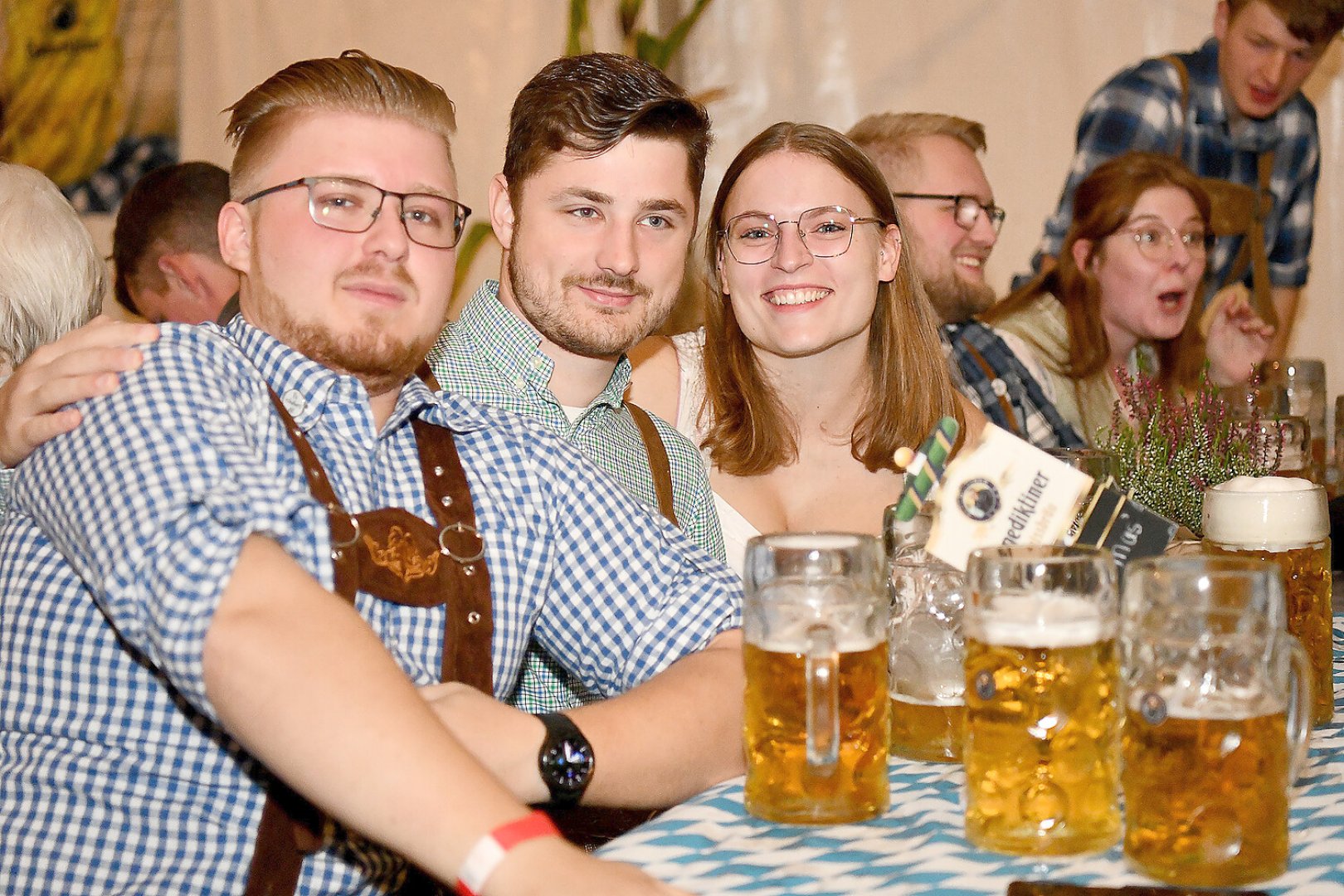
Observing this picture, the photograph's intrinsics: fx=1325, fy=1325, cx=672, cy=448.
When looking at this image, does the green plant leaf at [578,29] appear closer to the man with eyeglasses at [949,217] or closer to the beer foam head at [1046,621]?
the man with eyeglasses at [949,217]

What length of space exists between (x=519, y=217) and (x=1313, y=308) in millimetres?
3548

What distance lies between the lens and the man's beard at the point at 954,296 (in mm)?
3471

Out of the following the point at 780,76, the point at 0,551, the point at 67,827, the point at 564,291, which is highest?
the point at 780,76

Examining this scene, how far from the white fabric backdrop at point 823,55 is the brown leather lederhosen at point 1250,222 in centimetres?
51

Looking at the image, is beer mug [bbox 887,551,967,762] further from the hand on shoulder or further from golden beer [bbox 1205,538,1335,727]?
the hand on shoulder

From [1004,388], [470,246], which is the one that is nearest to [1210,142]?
[1004,388]

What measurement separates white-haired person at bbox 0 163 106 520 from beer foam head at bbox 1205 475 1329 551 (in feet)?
5.51

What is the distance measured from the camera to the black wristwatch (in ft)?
3.58

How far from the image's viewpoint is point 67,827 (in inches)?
44.8

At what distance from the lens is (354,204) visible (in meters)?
1.40

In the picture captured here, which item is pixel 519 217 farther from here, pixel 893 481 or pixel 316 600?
pixel 316 600

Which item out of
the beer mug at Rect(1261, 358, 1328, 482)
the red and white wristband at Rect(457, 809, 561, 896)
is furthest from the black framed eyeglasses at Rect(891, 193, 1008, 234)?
the red and white wristband at Rect(457, 809, 561, 896)

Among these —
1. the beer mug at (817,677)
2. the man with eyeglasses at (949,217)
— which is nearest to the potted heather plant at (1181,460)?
the beer mug at (817,677)

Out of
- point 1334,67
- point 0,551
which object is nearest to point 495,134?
point 1334,67
